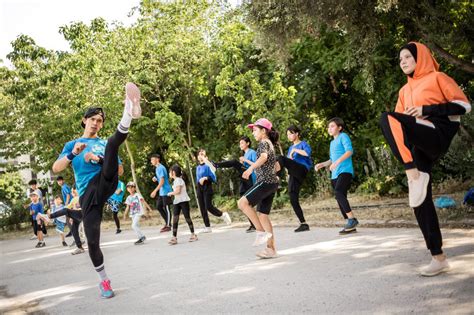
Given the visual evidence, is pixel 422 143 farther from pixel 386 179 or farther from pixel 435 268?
pixel 386 179

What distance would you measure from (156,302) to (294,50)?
45.9 feet

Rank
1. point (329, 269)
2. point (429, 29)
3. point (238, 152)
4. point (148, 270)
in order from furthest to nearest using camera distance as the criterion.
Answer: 1. point (238, 152)
2. point (429, 29)
3. point (148, 270)
4. point (329, 269)

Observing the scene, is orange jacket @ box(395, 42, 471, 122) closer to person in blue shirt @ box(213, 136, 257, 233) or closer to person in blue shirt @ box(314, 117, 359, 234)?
person in blue shirt @ box(314, 117, 359, 234)

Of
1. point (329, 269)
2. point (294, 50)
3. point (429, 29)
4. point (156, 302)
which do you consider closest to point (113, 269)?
point (156, 302)

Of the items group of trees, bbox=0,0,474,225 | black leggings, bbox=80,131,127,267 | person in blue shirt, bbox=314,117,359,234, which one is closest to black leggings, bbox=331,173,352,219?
person in blue shirt, bbox=314,117,359,234

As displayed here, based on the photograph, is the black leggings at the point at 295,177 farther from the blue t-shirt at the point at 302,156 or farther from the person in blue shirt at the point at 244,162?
the person in blue shirt at the point at 244,162

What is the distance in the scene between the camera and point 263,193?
6902 mm

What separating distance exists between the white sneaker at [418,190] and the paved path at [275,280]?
0.72 m

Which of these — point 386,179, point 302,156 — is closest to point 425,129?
point 302,156

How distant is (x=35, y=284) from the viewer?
747 centimetres

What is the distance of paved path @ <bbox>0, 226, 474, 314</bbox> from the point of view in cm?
413

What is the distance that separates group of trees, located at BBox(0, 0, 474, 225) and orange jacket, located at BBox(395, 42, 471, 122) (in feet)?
18.0

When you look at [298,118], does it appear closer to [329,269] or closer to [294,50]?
[294,50]

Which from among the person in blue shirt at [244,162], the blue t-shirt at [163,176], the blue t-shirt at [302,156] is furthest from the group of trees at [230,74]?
the blue t-shirt at [163,176]
